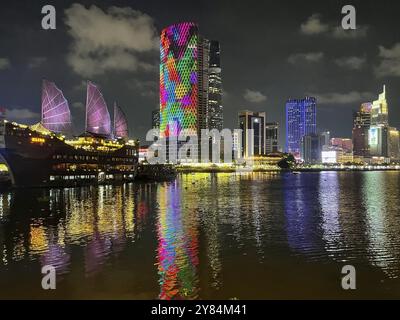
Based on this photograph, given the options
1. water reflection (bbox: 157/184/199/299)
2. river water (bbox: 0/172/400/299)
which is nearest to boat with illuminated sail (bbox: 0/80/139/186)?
river water (bbox: 0/172/400/299)

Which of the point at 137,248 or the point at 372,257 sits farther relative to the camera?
the point at 137,248

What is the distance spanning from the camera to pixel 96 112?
148375 mm

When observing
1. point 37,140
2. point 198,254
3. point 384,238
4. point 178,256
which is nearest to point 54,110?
point 37,140

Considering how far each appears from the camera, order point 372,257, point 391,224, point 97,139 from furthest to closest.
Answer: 1. point 97,139
2. point 391,224
3. point 372,257

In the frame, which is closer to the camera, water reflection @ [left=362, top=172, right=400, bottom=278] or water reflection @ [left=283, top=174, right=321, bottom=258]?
water reflection @ [left=362, top=172, right=400, bottom=278]

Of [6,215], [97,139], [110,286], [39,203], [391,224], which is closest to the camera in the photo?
[110,286]

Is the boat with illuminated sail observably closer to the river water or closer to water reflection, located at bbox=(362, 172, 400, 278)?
the river water

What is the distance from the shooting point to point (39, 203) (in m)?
61.1

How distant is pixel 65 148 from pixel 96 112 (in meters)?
49.5

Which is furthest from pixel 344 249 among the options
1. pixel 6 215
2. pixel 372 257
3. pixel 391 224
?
pixel 6 215

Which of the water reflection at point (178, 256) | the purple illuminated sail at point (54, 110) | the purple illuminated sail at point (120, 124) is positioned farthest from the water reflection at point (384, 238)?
the purple illuminated sail at point (120, 124)

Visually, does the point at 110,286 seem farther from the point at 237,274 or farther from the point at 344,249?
the point at 344,249

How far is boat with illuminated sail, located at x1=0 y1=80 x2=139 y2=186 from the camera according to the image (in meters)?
86.9
